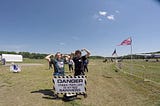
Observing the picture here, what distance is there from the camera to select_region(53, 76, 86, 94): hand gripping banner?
370 inches

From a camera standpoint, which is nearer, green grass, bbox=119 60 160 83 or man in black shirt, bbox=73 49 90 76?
man in black shirt, bbox=73 49 90 76

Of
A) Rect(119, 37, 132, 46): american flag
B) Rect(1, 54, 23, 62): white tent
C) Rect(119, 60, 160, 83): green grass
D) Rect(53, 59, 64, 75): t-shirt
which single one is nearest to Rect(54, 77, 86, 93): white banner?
Rect(53, 59, 64, 75): t-shirt

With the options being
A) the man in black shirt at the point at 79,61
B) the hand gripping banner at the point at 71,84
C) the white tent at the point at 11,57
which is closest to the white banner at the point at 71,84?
the hand gripping banner at the point at 71,84

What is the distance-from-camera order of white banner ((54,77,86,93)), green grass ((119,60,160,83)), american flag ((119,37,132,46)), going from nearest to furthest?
white banner ((54,77,86,93)) → green grass ((119,60,160,83)) → american flag ((119,37,132,46))

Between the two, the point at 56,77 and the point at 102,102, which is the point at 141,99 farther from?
the point at 56,77

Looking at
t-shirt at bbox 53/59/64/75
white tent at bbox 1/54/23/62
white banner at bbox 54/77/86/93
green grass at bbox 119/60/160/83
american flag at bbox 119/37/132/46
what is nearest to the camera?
white banner at bbox 54/77/86/93

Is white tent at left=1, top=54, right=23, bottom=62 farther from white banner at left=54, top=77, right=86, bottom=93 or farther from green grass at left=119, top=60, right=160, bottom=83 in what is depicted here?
white banner at left=54, top=77, right=86, bottom=93

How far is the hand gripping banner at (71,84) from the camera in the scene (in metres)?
9.39

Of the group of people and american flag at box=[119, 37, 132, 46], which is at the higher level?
american flag at box=[119, 37, 132, 46]

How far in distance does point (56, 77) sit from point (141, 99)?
385cm

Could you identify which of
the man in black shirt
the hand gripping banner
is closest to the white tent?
the hand gripping banner

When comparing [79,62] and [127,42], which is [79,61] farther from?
[127,42]

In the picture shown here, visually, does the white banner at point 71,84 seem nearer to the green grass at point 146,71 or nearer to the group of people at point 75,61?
the group of people at point 75,61

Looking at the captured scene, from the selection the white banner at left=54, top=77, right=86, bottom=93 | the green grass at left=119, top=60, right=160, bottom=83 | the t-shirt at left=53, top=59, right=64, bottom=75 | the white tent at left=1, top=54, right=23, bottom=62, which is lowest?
the green grass at left=119, top=60, right=160, bottom=83
